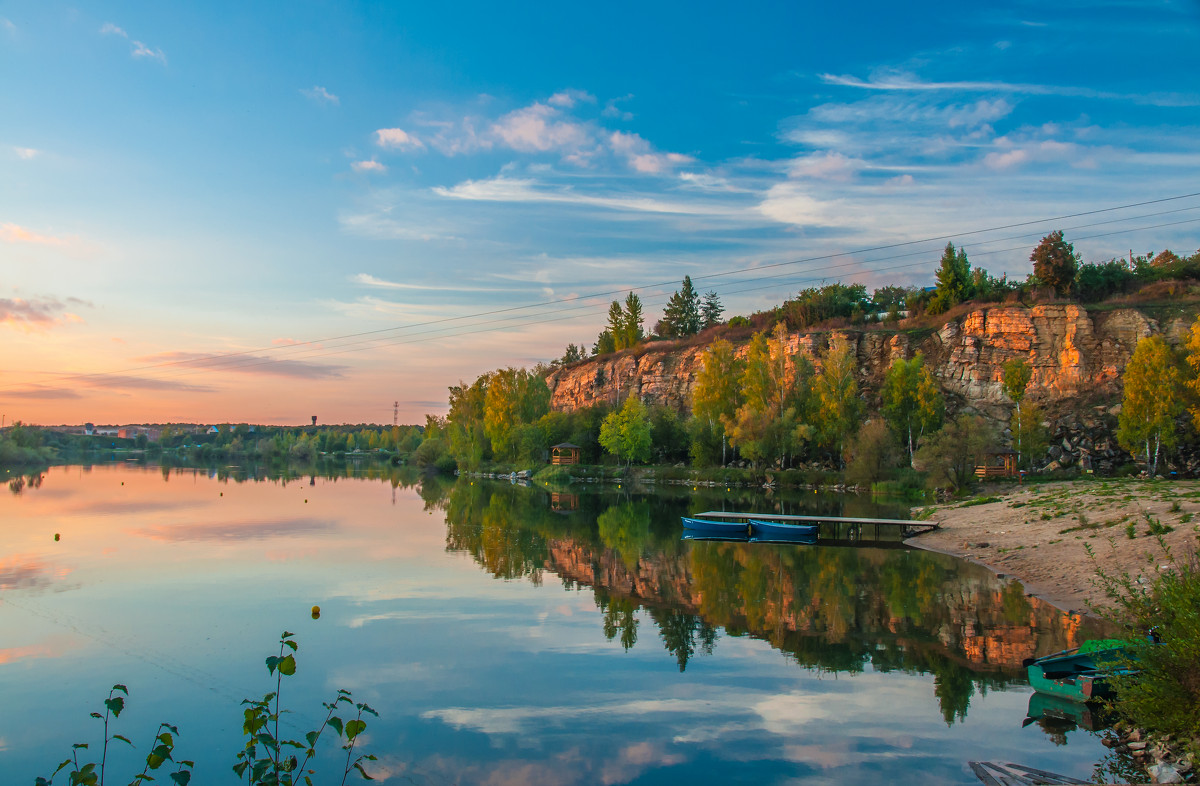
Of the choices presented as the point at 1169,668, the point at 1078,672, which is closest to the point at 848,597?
the point at 1078,672

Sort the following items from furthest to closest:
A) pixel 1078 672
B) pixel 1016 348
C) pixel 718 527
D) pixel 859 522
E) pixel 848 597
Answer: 1. pixel 1016 348
2. pixel 859 522
3. pixel 718 527
4. pixel 848 597
5. pixel 1078 672

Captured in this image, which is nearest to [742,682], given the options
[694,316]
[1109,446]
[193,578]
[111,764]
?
[111,764]

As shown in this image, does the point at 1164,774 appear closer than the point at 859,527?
Yes

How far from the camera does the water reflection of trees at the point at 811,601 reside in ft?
42.4

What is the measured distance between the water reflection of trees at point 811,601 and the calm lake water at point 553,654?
10cm

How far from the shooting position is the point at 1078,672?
10.3m

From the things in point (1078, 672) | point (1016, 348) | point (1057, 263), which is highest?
point (1057, 263)

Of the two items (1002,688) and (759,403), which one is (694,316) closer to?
(759,403)

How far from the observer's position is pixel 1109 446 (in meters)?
51.6

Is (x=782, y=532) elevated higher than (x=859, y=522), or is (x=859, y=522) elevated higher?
(x=859, y=522)

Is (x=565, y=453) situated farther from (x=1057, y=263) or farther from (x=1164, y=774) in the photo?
(x=1164, y=774)

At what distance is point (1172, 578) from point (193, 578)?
21.6m

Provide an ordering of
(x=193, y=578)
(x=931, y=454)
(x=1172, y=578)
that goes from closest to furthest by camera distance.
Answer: (x=1172, y=578)
(x=193, y=578)
(x=931, y=454)

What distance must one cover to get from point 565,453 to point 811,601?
61602 mm
